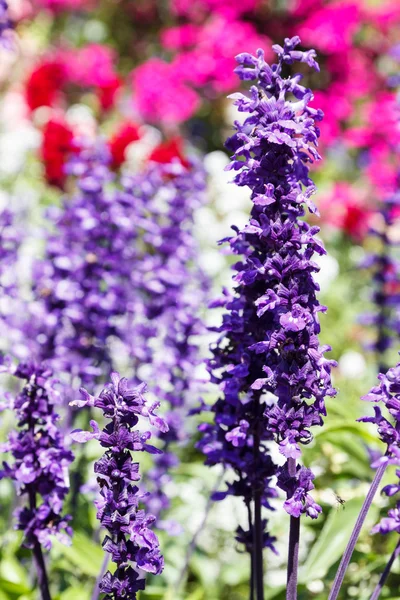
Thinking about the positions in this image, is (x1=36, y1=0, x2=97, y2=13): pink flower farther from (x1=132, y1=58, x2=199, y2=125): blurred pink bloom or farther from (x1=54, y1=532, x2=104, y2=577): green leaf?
(x1=54, y1=532, x2=104, y2=577): green leaf

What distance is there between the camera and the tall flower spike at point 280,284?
6.22 ft

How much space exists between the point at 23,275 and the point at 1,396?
2.85 m

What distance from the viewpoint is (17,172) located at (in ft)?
24.8

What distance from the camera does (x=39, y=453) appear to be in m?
2.22

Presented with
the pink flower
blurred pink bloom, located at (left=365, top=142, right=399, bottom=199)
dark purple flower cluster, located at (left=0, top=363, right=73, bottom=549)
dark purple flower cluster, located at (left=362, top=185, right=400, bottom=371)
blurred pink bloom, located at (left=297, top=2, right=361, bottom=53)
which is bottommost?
dark purple flower cluster, located at (left=0, top=363, right=73, bottom=549)

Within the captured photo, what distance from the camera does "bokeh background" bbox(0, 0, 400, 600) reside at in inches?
135

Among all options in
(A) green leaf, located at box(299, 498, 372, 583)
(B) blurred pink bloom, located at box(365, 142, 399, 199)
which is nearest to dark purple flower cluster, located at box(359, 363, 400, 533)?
(A) green leaf, located at box(299, 498, 372, 583)

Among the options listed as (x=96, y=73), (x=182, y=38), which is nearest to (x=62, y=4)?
(x=182, y=38)

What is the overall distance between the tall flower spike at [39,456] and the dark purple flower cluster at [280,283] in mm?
470

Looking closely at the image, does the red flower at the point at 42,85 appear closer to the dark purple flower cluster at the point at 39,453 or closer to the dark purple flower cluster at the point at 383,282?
the dark purple flower cluster at the point at 383,282

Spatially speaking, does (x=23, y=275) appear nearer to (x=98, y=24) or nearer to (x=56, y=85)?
(x=56, y=85)

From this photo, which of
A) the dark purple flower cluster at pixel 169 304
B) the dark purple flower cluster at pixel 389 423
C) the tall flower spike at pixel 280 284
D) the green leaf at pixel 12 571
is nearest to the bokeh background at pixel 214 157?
the green leaf at pixel 12 571

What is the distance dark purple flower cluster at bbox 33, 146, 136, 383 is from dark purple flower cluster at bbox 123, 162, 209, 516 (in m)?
0.13

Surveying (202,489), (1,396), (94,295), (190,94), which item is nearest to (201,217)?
(190,94)
